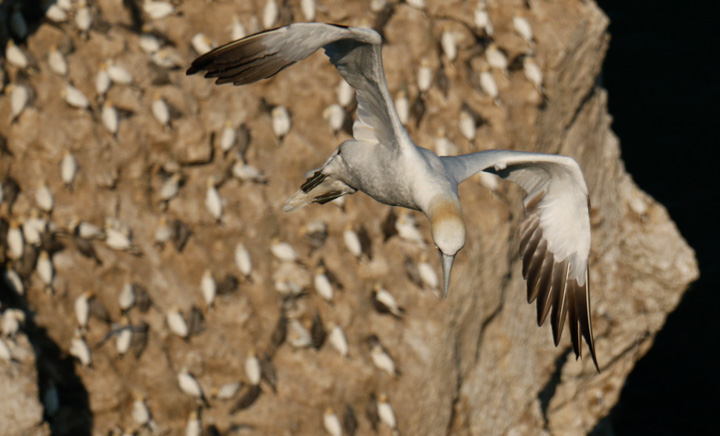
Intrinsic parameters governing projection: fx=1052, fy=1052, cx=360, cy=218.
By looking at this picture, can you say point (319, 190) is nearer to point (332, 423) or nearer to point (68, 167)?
point (332, 423)

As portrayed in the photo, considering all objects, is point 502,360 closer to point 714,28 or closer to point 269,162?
point 269,162

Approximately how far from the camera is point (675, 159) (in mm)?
15859

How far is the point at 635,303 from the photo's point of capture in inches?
522

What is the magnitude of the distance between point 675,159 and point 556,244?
842cm

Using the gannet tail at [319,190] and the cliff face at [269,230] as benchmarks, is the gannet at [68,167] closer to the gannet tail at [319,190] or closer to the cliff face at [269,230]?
the cliff face at [269,230]

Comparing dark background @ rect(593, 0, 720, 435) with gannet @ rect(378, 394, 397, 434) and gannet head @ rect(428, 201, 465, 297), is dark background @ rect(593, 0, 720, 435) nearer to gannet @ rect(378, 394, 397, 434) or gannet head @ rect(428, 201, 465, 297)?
gannet @ rect(378, 394, 397, 434)

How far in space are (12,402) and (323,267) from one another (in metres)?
3.28

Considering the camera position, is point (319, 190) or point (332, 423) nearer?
point (319, 190)

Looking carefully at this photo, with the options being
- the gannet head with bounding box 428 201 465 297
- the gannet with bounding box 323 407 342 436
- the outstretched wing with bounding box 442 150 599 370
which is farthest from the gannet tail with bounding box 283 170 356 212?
the gannet with bounding box 323 407 342 436

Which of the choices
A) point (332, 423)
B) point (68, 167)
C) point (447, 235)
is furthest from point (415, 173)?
point (68, 167)

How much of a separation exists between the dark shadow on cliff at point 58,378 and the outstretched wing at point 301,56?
4622mm

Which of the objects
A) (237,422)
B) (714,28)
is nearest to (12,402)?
(237,422)

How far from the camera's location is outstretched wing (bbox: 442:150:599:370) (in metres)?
7.95

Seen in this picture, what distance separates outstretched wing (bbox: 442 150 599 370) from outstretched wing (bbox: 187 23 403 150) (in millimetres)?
1902
